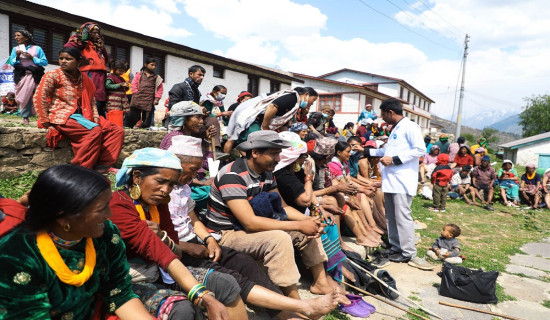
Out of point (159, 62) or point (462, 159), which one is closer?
point (462, 159)

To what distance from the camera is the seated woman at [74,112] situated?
3.99m

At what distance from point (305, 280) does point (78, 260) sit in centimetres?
259

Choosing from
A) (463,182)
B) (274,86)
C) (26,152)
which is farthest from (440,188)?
(274,86)

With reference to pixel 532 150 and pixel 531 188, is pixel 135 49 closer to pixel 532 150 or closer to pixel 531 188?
pixel 531 188

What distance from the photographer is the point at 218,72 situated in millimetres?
16438

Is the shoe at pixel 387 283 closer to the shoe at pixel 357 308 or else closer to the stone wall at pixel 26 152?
the shoe at pixel 357 308

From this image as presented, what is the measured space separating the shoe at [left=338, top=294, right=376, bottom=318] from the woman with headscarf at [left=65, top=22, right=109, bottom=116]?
4264 mm

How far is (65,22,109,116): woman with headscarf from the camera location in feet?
16.3

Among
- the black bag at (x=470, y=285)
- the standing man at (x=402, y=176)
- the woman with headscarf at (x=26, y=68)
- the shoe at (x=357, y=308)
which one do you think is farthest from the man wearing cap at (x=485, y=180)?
the woman with headscarf at (x=26, y=68)

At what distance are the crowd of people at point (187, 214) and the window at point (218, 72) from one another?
9437 mm

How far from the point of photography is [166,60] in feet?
45.9

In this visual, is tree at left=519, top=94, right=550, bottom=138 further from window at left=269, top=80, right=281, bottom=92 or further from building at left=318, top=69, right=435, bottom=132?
window at left=269, top=80, right=281, bottom=92

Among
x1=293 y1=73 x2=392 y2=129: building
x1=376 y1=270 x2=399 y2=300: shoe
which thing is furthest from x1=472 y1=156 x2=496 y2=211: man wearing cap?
x1=293 y1=73 x2=392 y2=129: building

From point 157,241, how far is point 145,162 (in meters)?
0.49
